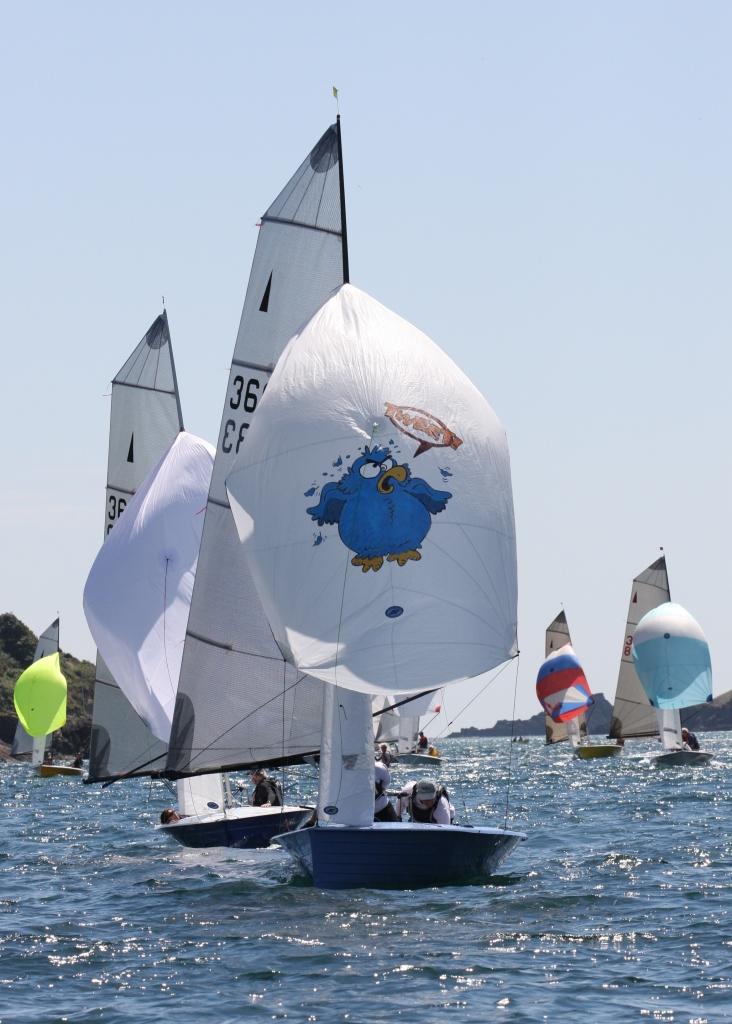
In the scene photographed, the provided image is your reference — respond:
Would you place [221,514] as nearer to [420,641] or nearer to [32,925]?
[420,641]

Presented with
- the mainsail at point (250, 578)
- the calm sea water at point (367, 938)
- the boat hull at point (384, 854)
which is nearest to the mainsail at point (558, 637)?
the calm sea water at point (367, 938)

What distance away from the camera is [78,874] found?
2509cm

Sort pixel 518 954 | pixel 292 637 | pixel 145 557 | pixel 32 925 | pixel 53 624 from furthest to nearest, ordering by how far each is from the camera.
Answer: pixel 53 624 → pixel 145 557 → pixel 292 637 → pixel 32 925 → pixel 518 954

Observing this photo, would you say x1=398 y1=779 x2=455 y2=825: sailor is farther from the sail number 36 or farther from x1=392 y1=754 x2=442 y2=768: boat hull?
x1=392 y1=754 x2=442 y2=768: boat hull

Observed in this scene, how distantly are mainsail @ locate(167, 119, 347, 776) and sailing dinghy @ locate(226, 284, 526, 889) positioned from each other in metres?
3.01

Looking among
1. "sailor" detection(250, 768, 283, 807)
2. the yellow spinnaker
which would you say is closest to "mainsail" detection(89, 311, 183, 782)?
"sailor" detection(250, 768, 283, 807)

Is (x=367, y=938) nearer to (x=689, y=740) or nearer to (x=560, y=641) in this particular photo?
(x=689, y=740)

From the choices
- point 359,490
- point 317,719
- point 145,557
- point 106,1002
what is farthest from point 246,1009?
point 145,557

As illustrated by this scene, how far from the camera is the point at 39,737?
70.3m

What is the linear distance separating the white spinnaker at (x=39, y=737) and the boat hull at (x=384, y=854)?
52354mm

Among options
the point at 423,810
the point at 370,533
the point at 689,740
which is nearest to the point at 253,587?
the point at 370,533

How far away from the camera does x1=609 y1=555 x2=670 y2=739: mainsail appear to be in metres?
73.2

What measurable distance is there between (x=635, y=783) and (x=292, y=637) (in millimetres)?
30909

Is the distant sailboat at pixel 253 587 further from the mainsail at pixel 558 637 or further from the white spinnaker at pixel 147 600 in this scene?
the mainsail at pixel 558 637
